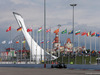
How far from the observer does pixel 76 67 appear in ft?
132

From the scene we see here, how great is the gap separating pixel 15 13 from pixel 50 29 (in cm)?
3947

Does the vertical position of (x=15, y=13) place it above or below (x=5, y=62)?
above

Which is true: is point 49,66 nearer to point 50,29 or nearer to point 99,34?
point 50,29

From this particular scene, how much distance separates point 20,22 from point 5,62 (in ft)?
172

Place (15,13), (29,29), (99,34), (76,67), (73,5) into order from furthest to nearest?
(15,13), (99,34), (29,29), (73,5), (76,67)

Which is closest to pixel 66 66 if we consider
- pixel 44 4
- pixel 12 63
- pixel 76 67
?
pixel 76 67

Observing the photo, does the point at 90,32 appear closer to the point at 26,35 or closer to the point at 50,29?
the point at 50,29

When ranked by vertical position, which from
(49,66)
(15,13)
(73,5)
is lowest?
(49,66)

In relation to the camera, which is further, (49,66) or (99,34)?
(99,34)

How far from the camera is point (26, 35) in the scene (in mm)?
110438

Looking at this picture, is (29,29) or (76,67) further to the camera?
(29,29)

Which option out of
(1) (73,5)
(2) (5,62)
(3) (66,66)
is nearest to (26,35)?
(2) (5,62)

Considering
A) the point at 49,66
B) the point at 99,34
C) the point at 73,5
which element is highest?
the point at 73,5

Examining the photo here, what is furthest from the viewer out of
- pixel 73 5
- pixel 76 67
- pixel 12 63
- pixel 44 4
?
pixel 12 63
